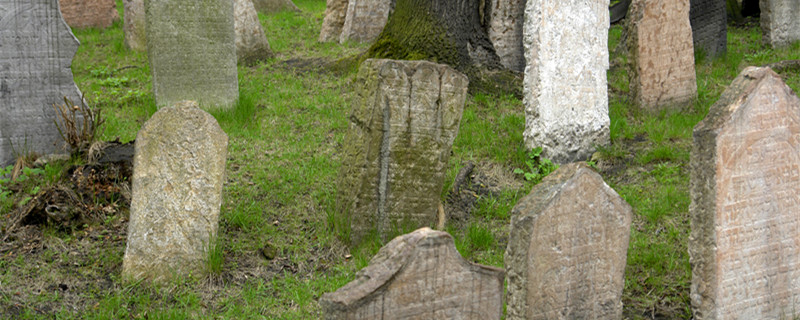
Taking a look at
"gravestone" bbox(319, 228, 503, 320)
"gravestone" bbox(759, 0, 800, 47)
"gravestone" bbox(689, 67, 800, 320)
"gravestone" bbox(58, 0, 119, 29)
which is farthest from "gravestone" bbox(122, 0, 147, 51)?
"gravestone" bbox(689, 67, 800, 320)

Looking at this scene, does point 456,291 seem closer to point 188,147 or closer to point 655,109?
point 188,147

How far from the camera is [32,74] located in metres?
6.57

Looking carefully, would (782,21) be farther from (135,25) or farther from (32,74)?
(32,74)

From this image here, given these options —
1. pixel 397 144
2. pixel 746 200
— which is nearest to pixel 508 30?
pixel 397 144

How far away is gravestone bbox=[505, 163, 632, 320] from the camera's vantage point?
13.5ft

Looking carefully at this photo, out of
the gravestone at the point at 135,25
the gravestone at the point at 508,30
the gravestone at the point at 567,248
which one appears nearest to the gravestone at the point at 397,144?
the gravestone at the point at 567,248

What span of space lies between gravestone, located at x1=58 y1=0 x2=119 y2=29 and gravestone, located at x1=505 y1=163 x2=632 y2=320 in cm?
962

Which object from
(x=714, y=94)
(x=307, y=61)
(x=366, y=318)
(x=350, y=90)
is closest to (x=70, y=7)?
(x=307, y=61)

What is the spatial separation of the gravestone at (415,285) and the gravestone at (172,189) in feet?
5.64

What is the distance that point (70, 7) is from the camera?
12.1m

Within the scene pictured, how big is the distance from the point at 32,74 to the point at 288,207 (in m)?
2.33

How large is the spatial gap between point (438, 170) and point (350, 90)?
330 centimetres

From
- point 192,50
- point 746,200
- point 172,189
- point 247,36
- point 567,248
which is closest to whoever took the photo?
point 567,248

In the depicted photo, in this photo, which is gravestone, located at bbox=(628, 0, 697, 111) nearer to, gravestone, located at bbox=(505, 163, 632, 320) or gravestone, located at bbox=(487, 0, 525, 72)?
gravestone, located at bbox=(487, 0, 525, 72)
